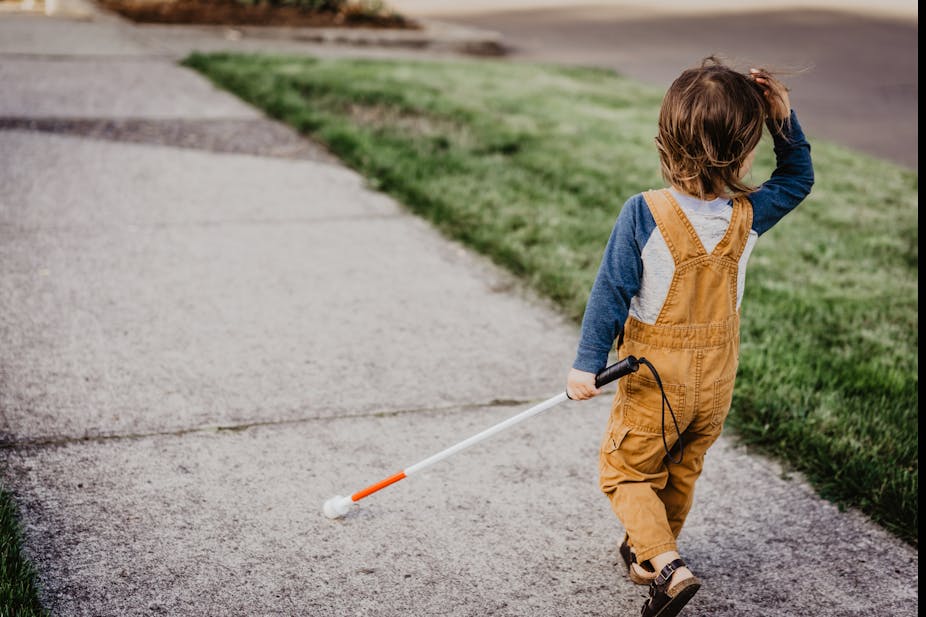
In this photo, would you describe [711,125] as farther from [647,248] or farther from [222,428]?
[222,428]

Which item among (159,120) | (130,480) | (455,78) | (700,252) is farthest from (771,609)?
(455,78)

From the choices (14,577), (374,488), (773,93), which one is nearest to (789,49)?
(773,93)

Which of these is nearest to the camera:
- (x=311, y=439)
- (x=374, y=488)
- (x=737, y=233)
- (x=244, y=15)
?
(x=737, y=233)

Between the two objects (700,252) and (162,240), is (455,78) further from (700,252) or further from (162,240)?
(700,252)

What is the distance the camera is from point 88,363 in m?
3.59

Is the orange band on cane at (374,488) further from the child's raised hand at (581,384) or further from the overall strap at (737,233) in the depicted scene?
the overall strap at (737,233)

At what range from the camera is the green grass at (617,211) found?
3373 millimetres

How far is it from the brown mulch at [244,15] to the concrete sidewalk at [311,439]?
23.4 feet

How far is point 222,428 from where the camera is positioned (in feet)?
10.6

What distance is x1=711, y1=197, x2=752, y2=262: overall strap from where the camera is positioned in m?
2.31

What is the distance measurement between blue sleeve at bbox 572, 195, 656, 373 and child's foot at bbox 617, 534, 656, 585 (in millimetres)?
567

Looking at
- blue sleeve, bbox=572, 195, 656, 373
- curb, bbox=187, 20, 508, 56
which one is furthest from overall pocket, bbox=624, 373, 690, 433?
curb, bbox=187, 20, 508, 56

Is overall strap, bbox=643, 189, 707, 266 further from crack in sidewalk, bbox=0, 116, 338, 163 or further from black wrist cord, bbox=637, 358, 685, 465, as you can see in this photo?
crack in sidewalk, bbox=0, 116, 338, 163

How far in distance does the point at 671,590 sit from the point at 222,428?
162cm
